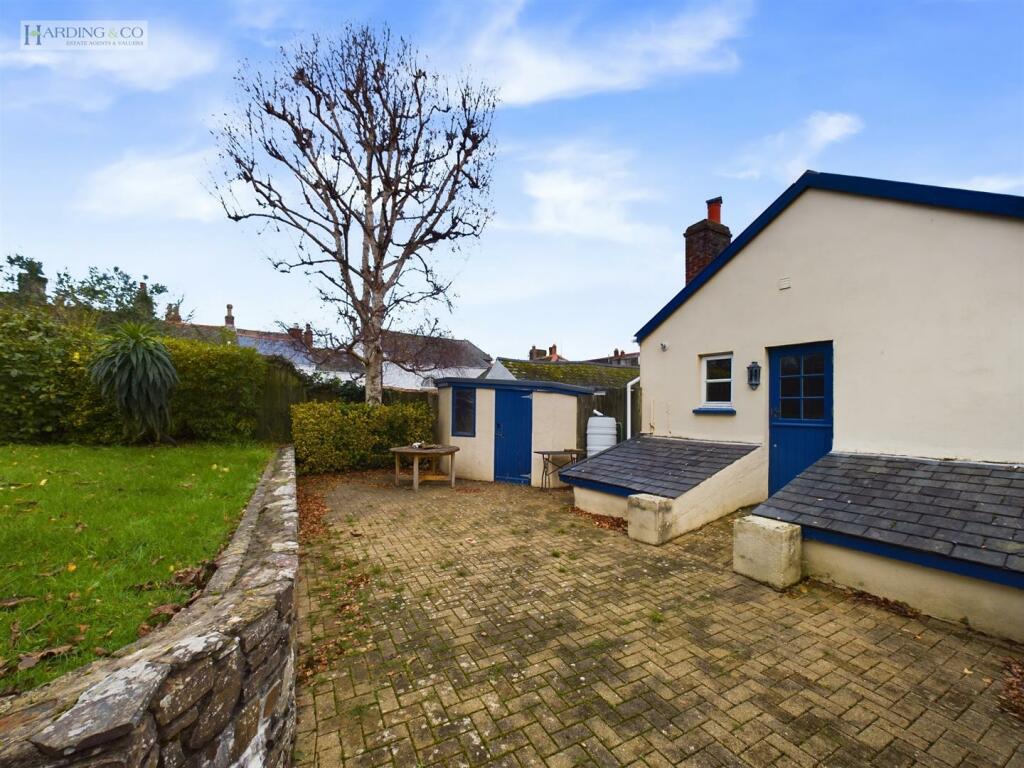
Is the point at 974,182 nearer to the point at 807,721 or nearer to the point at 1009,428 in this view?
the point at 1009,428

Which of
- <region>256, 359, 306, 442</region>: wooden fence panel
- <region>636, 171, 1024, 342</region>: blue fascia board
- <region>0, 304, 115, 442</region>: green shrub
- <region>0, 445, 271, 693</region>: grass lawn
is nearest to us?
<region>0, 445, 271, 693</region>: grass lawn

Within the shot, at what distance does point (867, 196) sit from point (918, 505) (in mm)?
4144

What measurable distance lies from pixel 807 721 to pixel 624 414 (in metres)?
9.16

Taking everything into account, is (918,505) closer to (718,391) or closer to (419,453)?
(718,391)

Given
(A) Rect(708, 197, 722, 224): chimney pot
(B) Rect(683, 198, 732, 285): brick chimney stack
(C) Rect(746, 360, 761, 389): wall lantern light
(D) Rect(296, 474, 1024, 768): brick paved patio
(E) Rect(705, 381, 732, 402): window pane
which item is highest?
Answer: (A) Rect(708, 197, 722, 224): chimney pot

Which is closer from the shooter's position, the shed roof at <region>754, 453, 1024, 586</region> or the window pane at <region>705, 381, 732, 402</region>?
the shed roof at <region>754, 453, 1024, 586</region>

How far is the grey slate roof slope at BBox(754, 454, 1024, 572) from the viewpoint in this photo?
3723 mm

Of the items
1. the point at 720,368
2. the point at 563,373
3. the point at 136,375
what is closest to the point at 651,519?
the point at 720,368

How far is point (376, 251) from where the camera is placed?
40.7ft

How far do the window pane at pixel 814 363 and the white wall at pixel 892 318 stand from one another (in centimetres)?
30

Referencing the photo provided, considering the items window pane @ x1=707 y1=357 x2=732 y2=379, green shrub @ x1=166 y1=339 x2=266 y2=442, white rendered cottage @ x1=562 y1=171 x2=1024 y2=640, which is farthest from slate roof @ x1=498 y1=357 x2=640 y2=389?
green shrub @ x1=166 y1=339 x2=266 y2=442

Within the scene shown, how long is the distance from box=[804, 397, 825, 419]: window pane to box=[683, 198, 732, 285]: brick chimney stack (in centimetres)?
366

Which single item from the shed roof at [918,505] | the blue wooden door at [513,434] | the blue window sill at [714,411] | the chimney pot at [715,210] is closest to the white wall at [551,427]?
the blue wooden door at [513,434]

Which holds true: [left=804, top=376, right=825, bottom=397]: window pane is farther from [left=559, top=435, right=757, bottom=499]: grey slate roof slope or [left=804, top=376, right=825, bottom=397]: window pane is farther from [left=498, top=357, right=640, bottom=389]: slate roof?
[left=498, top=357, right=640, bottom=389]: slate roof
